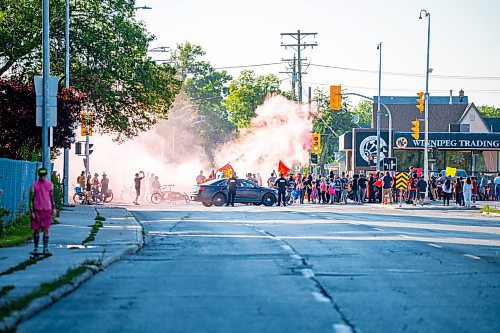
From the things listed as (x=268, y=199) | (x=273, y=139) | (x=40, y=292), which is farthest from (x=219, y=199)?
(x=40, y=292)

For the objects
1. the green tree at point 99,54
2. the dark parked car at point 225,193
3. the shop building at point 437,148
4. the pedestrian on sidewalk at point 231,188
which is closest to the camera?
the green tree at point 99,54

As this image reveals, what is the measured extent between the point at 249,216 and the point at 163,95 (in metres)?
15.7

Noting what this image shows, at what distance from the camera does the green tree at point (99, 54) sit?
46656 millimetres

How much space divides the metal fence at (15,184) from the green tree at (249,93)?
67.5 meters

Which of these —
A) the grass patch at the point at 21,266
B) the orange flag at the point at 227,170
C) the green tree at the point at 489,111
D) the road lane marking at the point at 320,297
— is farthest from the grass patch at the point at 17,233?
Result: the green tree at the point at 489,111

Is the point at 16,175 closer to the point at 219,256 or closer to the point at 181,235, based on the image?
the point at 181,235

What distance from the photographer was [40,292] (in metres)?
13.1

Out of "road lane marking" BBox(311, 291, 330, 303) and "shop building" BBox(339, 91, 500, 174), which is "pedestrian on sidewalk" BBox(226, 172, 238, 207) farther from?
"road lane marking" BBox(311, 291, 330, 303)

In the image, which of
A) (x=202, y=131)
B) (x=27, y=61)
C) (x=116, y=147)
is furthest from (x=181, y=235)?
(x=202, y=131)

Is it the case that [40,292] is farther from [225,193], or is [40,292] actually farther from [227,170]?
[227,170]

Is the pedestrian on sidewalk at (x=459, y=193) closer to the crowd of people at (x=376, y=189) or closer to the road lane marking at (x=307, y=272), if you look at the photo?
the crowd of people at (x=376, y=189)

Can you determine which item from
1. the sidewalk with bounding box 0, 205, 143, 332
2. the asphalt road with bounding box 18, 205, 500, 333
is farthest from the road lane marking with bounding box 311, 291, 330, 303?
the sidewalk with bounding box 0, 205, 143, 332

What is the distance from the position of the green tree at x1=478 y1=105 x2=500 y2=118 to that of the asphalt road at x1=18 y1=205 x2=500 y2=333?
153m

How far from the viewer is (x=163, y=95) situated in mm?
53375
